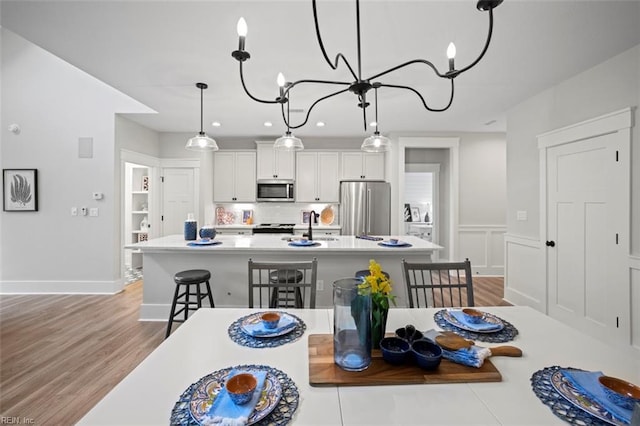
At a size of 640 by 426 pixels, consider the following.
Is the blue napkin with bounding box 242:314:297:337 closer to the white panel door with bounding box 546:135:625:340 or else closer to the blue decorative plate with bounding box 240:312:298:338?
the blue decorative plate with bounding box 240:312:298:338

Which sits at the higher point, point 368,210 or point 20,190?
point 20,190

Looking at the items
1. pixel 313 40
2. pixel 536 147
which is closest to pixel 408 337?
pixel 313 40

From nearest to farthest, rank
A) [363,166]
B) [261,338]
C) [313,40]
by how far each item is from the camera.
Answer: [261,338]
[313,40]
[363,166]

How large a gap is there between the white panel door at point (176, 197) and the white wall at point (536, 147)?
5172mm

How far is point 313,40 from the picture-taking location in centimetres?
226

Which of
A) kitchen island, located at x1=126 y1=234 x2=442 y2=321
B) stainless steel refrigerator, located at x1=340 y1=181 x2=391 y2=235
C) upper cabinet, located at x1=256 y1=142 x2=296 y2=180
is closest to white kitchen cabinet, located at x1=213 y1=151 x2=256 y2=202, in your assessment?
upper cabinet, located at x1=256 y1=142 x2=296 y2=180

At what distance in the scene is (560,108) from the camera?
310 cm

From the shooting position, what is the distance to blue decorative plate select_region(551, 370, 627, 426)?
686 millimetres

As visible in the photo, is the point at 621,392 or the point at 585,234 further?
the point at 585,234

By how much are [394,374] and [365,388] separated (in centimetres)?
11

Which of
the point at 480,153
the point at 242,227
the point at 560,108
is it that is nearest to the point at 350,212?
the point at 242,227

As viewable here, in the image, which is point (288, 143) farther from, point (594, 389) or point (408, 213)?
point (408, 213)

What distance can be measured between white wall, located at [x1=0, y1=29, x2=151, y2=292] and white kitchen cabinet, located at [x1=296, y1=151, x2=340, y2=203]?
275 cm

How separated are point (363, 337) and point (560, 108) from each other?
3653 mm
